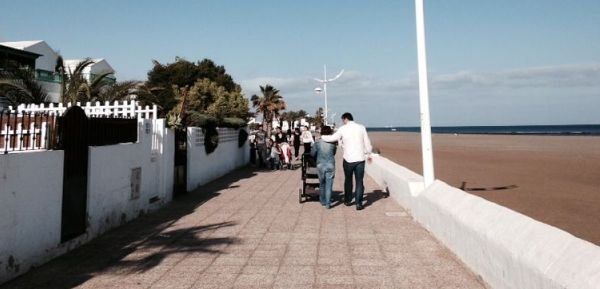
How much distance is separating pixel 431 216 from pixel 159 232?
157 inches

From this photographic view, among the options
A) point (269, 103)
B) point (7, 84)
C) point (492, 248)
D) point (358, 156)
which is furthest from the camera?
point (269, 103)

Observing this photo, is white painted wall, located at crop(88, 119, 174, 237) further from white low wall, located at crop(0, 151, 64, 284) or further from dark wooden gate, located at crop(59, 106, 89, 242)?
white low wall, located at crop(0, 151, 64, 284)

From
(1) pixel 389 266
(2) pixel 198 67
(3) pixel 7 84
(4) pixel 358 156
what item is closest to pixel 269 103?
(2) pixel 198 67

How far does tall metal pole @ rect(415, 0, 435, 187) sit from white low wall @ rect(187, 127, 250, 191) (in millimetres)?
6162

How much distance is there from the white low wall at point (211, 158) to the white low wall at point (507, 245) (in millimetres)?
6897

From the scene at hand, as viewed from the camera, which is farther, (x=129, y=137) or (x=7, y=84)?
(x=7, y=84)

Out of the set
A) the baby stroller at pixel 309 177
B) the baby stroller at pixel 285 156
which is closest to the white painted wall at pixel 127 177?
the baby stroller at pixel 309 177

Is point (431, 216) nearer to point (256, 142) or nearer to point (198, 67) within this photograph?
point (256, 142)

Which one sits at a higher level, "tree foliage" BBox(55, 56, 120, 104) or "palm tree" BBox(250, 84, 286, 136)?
"palm tree" BBox(250, 84, 286, 136)

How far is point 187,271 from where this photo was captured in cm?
530

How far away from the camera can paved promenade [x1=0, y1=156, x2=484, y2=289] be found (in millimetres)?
4961

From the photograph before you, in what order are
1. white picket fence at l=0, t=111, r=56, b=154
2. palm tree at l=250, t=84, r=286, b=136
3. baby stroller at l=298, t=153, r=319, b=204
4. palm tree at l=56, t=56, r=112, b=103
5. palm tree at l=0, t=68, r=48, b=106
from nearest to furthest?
white picket fence at l=0, t=111, r=56, b=154, baby stroller at l=298, t=153, r=319, b=204, palm tree at l=0, t=68, r=48, b=106, palm tree at l=56, t=56, r=112, b=103, palm tree at l=250, t=84, r=286, b=136

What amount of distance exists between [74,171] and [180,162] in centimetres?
522

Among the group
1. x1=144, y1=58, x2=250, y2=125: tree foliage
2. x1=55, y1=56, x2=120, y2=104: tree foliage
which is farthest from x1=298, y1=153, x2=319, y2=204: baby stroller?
x1=144, y1=58, x2=250, y2=125: tree foliage
